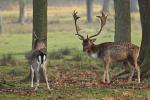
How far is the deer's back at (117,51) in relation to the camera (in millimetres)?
17203

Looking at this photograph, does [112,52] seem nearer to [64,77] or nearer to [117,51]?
[117,51]

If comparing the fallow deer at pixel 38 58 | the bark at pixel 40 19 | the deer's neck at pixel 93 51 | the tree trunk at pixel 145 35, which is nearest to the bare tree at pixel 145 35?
the tree trunk at pixel 145 35

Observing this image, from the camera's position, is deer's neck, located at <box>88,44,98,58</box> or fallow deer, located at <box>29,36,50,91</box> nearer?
fallow deer, located at <box>29,36,50,91</box>

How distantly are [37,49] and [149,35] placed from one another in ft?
15.1

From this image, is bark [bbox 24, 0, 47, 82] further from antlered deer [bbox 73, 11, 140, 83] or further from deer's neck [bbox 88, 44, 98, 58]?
deer's neck [bbox 88, 44, 98, 58]

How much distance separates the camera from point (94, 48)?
17.4 meters

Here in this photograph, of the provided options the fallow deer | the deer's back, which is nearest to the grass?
the fallow deer

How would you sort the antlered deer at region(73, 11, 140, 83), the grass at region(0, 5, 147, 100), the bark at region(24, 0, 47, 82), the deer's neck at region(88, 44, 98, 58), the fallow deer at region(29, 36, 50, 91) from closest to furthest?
the grass at region(0, 5, 147, 100) → the fallow deer at region(29, 36, 50, 91) → the antlered deer at region(73, 11, 140, 83) → the deer's neck at region(88, 44, 98, 58) → the bark at region(24, 0, 47, 82)

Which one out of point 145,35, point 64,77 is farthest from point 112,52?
point 64,77

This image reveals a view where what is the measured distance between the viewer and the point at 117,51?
56.4ft

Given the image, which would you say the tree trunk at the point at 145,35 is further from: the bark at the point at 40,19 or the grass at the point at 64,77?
the bark at the point at 40,19

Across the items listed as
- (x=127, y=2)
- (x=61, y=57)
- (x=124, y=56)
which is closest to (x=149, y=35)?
(x=124, y=56)

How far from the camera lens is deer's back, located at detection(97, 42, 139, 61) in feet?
56.4

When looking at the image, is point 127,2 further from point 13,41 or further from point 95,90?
point 13,41
